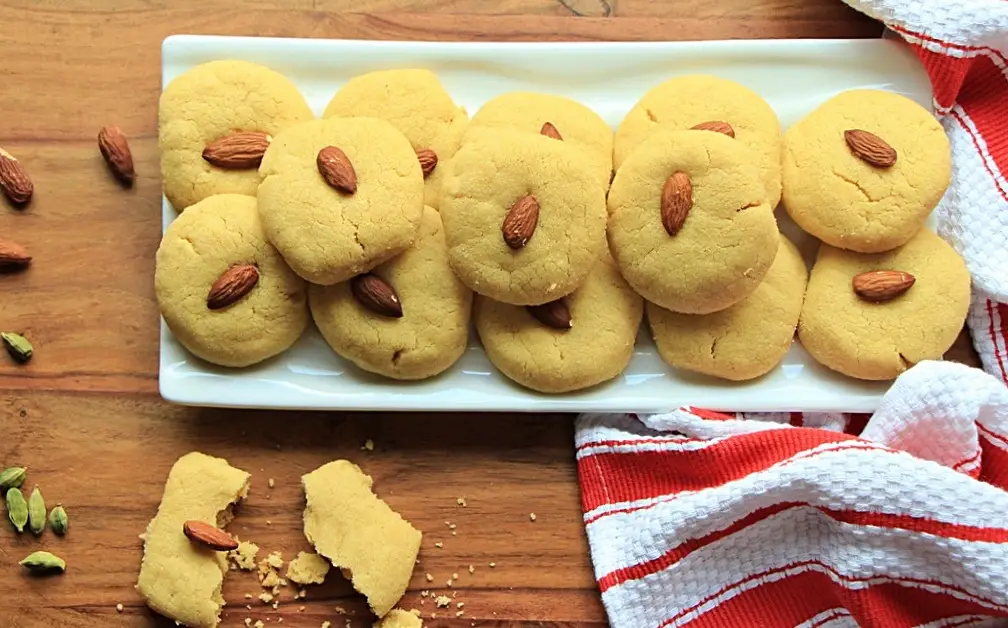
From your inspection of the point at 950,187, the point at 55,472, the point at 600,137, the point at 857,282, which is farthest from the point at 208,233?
the point at 950,187

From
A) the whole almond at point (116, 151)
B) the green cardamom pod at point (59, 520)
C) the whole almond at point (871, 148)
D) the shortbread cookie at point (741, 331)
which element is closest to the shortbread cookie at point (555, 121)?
the shortbread cookie at point (741, 331)

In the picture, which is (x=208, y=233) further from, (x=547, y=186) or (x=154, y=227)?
(x=547, y=186)

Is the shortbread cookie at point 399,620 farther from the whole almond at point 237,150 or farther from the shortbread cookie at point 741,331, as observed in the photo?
the whole almond at point 237,150

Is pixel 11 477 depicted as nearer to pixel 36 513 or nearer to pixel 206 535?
pixel 36 513

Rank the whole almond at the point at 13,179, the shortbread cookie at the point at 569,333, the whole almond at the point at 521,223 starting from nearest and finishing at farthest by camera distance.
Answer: the whole almond at the point at 521,223 → the shortbread cookie at the point at 569,333 → the whole almond at the point at 13,179

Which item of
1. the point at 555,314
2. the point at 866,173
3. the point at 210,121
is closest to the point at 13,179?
the point at 210,121

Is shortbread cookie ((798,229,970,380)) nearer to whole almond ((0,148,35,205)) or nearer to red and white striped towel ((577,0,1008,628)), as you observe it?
red and white striped towel ((577,0,1008,628))
